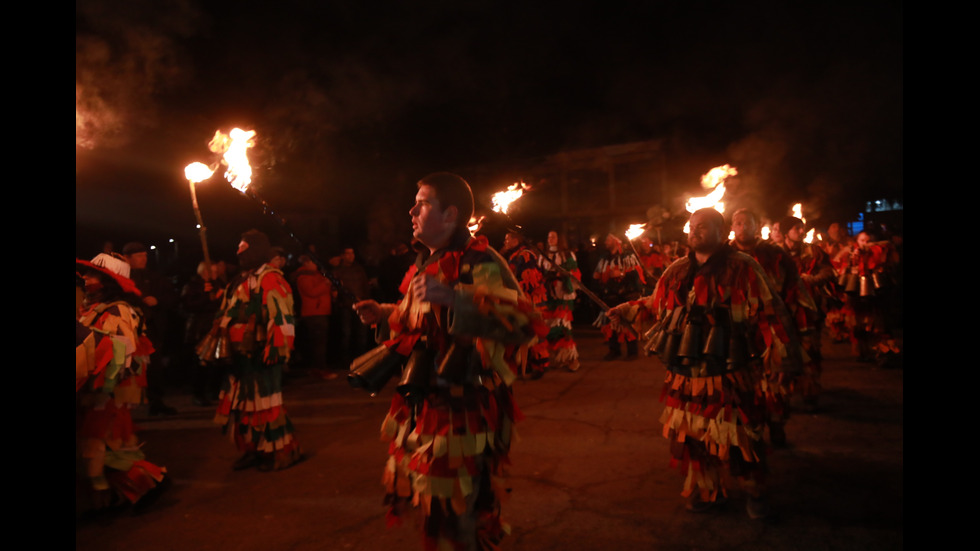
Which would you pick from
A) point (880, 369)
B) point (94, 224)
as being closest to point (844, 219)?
point (880, 369)

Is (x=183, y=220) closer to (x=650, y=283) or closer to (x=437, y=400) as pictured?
(x=650, y=283)

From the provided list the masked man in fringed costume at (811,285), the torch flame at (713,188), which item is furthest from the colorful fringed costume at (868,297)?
the torch flame at (713,188)

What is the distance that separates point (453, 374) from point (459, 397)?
0.14 meters

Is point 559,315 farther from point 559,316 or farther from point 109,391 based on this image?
point 109,391

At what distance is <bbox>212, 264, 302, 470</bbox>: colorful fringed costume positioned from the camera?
4590mm

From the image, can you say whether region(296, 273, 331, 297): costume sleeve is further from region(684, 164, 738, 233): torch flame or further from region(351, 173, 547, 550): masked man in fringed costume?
region(351, 173, 547, 550): masked man in fringed costume

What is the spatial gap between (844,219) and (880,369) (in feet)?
84.1

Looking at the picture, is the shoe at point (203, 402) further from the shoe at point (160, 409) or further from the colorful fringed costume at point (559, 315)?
the colorful fringed costume at point (559, 315)

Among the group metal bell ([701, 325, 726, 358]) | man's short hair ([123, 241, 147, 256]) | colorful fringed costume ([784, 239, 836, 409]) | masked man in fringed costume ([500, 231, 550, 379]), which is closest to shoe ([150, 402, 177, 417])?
man's short hair ([123, 241, 147, 256])

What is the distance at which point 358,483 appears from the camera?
174 inches

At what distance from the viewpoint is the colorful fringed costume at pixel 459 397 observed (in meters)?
2.40

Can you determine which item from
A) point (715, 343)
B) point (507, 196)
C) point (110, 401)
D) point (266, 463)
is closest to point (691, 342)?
point (715, 343)

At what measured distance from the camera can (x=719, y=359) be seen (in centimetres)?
344

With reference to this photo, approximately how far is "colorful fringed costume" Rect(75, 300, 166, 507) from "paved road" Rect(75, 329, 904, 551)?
0.27 m
